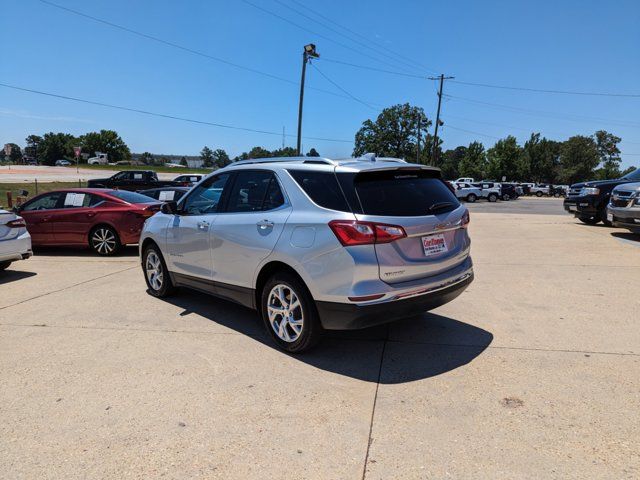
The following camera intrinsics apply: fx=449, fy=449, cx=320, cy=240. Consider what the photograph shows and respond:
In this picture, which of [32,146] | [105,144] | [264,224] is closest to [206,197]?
[264,224]

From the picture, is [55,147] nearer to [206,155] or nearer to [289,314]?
[206,155]

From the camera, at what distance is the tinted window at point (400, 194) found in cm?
367

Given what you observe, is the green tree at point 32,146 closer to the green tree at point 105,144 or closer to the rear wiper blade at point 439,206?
the green tree at point 105,144

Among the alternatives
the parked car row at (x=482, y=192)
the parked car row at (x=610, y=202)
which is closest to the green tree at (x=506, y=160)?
the parked car row at (x=482, y=192)

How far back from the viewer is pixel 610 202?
10.9 metres

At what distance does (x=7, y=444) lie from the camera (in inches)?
110

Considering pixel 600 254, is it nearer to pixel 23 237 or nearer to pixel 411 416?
pixel 411 416

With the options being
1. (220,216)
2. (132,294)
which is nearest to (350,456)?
(220,216)

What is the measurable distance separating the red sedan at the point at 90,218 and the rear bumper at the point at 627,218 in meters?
10.4

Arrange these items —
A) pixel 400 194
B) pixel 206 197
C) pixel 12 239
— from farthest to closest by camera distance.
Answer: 1. pixel 12 239
2. pixel 206 197
3. pixel 400 194

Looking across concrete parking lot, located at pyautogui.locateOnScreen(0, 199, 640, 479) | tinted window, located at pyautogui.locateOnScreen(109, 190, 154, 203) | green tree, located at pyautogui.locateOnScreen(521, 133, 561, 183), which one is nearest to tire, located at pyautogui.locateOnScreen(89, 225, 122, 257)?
tinted window, located at pyautogui.locateOnScreen(109, 190, 154, 203)

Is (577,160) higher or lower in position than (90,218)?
higher

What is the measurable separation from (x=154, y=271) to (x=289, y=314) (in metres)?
2.84

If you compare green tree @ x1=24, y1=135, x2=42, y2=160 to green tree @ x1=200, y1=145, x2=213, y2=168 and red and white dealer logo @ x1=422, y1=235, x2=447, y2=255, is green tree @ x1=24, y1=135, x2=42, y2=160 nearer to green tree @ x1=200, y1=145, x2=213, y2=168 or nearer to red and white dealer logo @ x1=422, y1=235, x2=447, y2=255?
green tree @ x1=200, y1=145, x2=213, y2=168
